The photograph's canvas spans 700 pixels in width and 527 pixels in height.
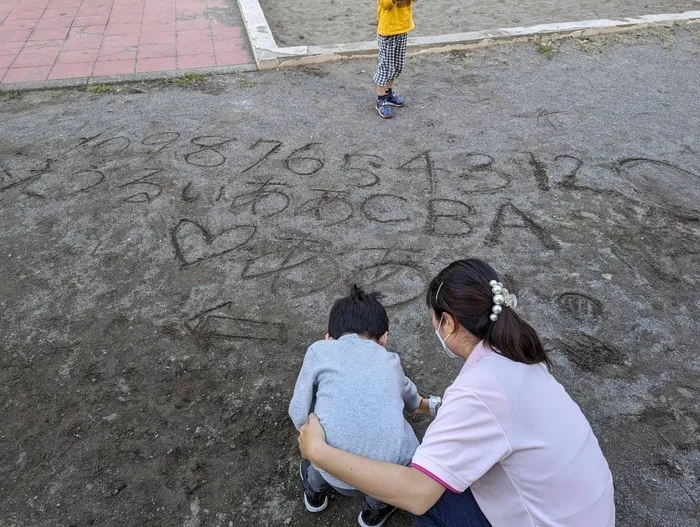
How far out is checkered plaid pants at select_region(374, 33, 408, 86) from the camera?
4.59 meters

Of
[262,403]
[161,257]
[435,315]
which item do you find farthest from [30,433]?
[435,315]

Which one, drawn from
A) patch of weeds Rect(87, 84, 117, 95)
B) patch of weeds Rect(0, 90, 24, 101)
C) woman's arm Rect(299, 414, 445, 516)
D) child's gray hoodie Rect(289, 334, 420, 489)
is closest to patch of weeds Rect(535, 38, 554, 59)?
patch of weeds Rect(87, 84, 117, 95)

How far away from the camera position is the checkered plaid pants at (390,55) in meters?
4.59

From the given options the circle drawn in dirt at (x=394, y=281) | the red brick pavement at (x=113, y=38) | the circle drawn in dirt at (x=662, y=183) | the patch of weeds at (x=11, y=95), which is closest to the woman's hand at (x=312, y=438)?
the circle drawn in dirt at (x=394, y=281)

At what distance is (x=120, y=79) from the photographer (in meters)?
5.47

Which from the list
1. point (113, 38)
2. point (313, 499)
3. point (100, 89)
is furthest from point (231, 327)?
point (113, 38)

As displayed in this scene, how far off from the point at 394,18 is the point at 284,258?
2370 millimetres

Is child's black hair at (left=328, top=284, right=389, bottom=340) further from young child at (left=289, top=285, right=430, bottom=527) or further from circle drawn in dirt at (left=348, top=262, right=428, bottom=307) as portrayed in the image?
circle drawn in dirt at (left=348, top=262, right=428, bottom=307)

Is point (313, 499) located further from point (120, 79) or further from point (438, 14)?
point (438, 14)

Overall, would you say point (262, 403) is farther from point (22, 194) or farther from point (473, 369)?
point (22, 194)

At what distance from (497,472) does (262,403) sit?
127 centimetres

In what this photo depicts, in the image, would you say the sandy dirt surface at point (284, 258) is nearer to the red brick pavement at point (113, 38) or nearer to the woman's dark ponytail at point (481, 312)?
the red brick pavement at point (113, 38)

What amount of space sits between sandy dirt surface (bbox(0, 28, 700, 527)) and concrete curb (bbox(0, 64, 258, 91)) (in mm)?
168

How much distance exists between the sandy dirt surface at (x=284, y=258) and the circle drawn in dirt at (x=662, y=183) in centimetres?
2
